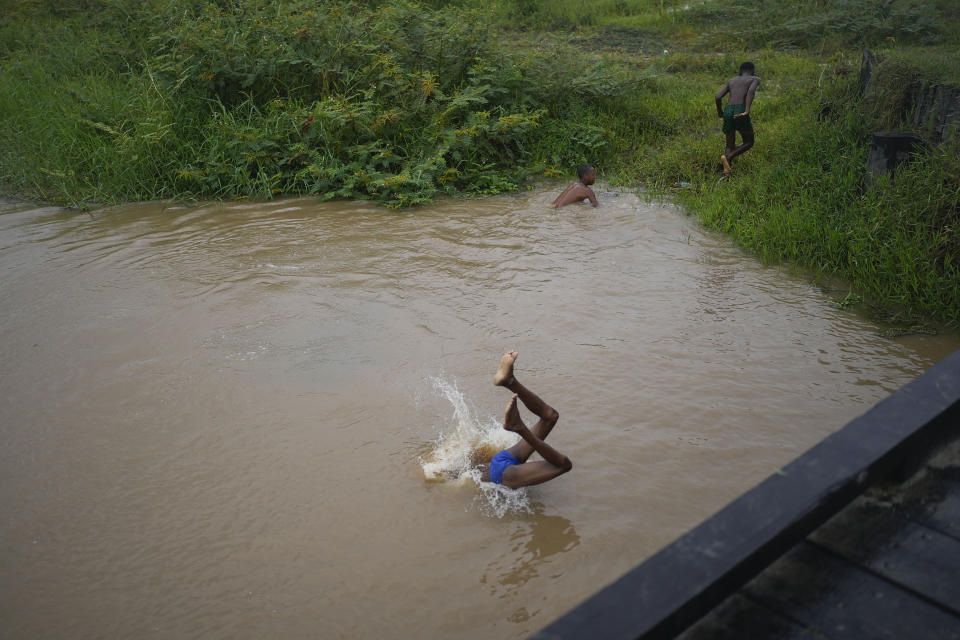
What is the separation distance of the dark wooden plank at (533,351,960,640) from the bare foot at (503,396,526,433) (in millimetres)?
1480

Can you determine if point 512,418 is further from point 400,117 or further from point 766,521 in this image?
point 400,117

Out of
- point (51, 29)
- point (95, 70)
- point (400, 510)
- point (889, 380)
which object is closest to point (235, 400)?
point (400, 510)

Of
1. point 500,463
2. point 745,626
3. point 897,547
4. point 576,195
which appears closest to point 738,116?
point 576,195

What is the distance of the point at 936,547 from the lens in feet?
4.88

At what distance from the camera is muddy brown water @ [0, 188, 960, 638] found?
2.90m

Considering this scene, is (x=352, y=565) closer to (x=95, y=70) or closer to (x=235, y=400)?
(x=235, y=400)

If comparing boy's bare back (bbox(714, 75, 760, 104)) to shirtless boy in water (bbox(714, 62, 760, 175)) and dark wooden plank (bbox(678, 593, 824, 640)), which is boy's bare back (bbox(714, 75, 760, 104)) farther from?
dark wooden plank (bbox(678, 593, 824, 640))

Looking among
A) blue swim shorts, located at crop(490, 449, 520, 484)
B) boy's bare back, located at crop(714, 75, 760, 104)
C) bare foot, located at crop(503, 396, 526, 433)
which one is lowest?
blue swim shorts, located at crop(490, 449, 520, 484)

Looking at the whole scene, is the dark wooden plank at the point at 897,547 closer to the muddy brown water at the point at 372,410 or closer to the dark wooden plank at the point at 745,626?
the dark wooden plank at the point at 745,626

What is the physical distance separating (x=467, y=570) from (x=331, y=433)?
132 centimetres

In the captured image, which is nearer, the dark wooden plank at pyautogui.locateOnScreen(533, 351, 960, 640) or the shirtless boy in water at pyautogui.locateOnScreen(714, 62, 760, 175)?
the dark wooden plank at pyautogui.locateOnScreen(533, 351, 960, 640)

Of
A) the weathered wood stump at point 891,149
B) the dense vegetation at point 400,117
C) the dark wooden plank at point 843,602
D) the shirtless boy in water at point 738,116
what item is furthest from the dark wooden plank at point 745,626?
the shirtless boy in water at point 738,116

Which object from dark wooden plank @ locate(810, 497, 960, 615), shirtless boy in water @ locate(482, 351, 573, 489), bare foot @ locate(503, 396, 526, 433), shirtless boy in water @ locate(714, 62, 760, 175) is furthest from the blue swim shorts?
shirtless boy in water @ locate(714, 62, 760, 175)

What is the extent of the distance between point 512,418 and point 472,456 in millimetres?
783
